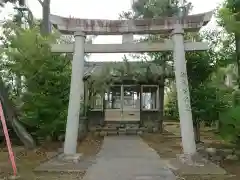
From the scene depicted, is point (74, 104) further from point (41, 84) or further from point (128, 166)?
point (41, 84)

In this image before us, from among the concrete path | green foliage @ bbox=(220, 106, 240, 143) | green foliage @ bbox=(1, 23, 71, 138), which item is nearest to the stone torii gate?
green foliage @ bbox=(220, 106, 240, 143)

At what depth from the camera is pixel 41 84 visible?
532 inches

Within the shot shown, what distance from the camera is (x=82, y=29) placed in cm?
1042

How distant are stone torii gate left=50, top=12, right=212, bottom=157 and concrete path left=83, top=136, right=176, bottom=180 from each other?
1.34 meters

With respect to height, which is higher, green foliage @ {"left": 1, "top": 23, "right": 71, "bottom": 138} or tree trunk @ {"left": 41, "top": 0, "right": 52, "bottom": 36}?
tree trunk @ {"left": 41, "top": 0, "right": 52, "bottom": 36}

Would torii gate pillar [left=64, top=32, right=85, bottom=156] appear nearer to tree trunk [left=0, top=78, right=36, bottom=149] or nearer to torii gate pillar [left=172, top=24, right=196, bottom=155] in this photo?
torii gate pillar [left=172, top=24, right=196, bottom=155]

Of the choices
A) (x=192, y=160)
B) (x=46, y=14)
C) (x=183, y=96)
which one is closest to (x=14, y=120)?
(x=183, y=96)

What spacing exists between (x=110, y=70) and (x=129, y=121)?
345cm

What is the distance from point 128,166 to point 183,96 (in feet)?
8.37

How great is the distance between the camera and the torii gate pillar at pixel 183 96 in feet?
32.1

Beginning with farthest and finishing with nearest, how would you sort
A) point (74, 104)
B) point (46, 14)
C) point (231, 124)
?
point (46, 14), point (74, 104), point (231, 124)

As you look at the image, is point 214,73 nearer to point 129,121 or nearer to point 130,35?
point 130,35

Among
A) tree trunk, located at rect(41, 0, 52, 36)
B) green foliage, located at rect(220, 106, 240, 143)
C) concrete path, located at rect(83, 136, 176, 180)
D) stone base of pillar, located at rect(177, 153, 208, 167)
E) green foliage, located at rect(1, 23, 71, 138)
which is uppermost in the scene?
tree trunk, located at rect(41, 0, 52, 36)

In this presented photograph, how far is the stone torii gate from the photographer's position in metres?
10.1
